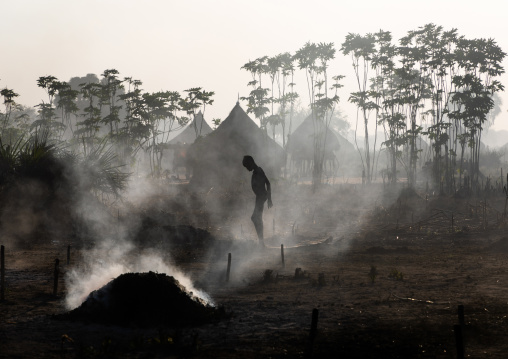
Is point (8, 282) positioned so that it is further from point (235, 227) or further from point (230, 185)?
point (230, 185)

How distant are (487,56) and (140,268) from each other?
24474 millimetres

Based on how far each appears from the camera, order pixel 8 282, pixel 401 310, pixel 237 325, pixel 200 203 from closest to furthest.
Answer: pixel 237 325, pixel 401 310, pixel 8 282, pixel 200 203

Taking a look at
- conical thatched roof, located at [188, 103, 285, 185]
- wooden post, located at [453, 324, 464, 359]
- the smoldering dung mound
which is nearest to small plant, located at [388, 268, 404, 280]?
the smoldering dung mound

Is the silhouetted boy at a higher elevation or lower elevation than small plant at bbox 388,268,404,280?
higher

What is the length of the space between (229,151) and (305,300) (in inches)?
997

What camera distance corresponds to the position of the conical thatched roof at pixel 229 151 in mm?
32781

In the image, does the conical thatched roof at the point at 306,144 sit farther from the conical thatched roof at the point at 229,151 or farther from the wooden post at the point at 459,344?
the wooden post at the point at 459,344

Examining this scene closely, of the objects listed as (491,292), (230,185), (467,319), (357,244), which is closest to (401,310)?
(467,319)

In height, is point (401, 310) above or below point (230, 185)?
below

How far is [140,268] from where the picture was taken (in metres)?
10.4

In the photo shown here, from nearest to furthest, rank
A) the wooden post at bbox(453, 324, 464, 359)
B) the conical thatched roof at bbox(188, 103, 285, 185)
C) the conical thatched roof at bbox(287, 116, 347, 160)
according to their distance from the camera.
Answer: the wooden post at bbox(453, 324, 464, 359), the conical thatched roof at bbox(188, 103, 285, 185), the conical thatched roof at bbox(287, 116, 347, 160)

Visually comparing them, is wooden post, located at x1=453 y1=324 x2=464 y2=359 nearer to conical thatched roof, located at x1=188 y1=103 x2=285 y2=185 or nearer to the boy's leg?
the boy's leg

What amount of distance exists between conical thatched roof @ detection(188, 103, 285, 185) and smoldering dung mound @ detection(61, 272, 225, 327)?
80.5 ft

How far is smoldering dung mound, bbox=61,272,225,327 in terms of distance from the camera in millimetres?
6805
